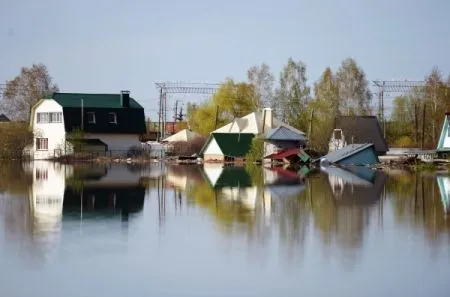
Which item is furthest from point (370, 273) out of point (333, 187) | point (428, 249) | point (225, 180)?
point (225, 180)

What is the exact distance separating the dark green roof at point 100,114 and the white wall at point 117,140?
1.52ft

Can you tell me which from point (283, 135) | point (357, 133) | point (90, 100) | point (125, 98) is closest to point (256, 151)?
point (283, 135)

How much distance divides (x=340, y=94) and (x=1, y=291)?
209 feet

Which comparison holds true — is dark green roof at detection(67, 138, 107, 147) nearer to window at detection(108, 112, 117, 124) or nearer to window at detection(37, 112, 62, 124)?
window at detection(108, 112, 117, 124)

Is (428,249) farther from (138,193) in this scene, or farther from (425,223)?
(138,193)

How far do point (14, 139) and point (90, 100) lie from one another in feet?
21.0

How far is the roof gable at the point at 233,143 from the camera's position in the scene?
54.9 metres

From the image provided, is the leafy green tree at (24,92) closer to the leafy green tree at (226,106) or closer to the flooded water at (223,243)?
the leafy green tree at (226,106)

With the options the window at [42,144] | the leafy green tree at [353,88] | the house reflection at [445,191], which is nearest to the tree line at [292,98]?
the leafy green tree at [353,88]

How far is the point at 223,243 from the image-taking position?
14531mm

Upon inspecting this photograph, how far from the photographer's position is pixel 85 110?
60.3 m

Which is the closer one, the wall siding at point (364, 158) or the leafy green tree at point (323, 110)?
the wall siding at point (364, 158)

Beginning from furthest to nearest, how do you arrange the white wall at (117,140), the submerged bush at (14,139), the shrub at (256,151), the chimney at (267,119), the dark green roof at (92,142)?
the white wall at (117,140)
the submerged bush at (14,139)
the dark green roof at (92,142)
the chimney at (267,119)
the shrub at (256,151)

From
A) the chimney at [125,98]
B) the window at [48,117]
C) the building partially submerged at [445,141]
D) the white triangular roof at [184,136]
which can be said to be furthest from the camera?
the white triangular roof at [184,136]
